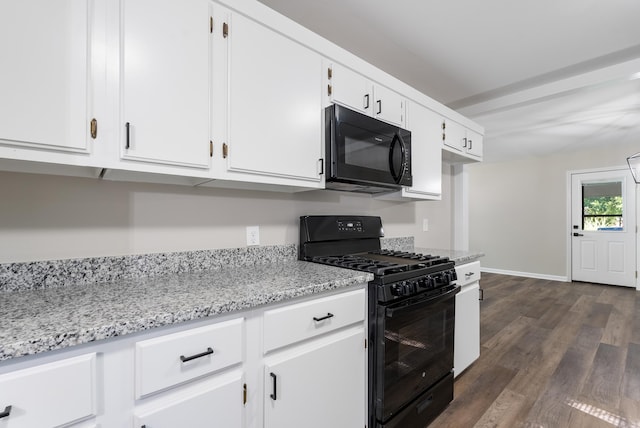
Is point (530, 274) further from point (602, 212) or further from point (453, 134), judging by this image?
point (453, 134)

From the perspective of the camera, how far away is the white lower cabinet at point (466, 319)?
2.22 meters

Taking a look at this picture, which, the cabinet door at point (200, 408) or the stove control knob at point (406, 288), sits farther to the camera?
the stove control knob at point (406, 288)

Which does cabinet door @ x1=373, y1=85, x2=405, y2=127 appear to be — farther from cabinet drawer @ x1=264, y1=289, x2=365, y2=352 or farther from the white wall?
the white wall

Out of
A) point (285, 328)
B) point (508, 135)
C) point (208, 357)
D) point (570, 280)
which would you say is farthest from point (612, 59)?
point (570, 280)

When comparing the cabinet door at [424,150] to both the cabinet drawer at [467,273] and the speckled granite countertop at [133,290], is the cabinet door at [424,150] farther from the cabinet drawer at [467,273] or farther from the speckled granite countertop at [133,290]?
the speckled granite countertop at [133,290]

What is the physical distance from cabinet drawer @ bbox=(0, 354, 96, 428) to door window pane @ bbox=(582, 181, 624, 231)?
7.18 metres

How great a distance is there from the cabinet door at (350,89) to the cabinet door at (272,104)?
0.11 metres

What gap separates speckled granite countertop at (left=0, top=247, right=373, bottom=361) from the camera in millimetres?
744

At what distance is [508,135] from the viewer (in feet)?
14.8

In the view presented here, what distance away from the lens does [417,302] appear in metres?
1.62

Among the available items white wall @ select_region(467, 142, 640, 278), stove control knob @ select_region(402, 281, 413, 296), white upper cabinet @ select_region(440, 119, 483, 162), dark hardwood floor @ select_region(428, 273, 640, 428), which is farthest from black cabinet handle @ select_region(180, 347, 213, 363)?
white wall @ select_region(467, 142, 640, 278)

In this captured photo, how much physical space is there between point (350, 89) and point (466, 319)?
72.7 inches

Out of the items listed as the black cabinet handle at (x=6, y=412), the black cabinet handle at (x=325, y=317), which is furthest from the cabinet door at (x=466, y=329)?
the black cabinet handle at (x=6, y=412)

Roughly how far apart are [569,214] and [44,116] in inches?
280
